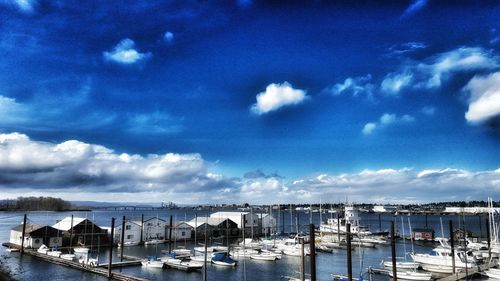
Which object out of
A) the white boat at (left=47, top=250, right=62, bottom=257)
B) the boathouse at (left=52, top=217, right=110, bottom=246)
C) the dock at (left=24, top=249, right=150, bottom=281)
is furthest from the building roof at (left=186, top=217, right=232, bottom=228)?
the dock at (left=24, top=249, right=150, bottom=281)

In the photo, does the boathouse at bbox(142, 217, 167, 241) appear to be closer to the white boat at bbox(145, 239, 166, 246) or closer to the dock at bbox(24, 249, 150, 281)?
the white boat at bbox(145, 239, 166, 246)

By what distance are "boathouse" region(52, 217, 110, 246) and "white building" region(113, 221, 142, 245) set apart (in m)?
3.20

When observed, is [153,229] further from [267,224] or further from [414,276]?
[414,276]

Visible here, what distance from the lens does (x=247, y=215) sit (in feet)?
356

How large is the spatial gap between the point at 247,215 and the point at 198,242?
1815 cm

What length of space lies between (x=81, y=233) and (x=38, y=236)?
7.85 meters

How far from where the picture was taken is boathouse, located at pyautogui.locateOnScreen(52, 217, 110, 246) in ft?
257

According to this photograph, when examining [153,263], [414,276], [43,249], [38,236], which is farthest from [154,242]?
[414,276]

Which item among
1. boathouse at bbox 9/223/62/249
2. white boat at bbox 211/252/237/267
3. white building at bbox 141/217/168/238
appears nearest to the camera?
white boat at bbox 211/252/237/267

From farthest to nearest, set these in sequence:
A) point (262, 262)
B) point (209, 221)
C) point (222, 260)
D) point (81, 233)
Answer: point (209, 221)
point (81, 233)
point (262, 262)
point (222, 260)

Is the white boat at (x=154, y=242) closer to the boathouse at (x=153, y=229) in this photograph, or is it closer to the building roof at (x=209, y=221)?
the boathouse at (x=153, y=229)

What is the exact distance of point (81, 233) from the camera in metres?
79.7

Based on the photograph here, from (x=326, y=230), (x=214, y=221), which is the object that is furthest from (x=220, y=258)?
(x=326, y=230)

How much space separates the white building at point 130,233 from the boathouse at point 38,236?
12.5m
